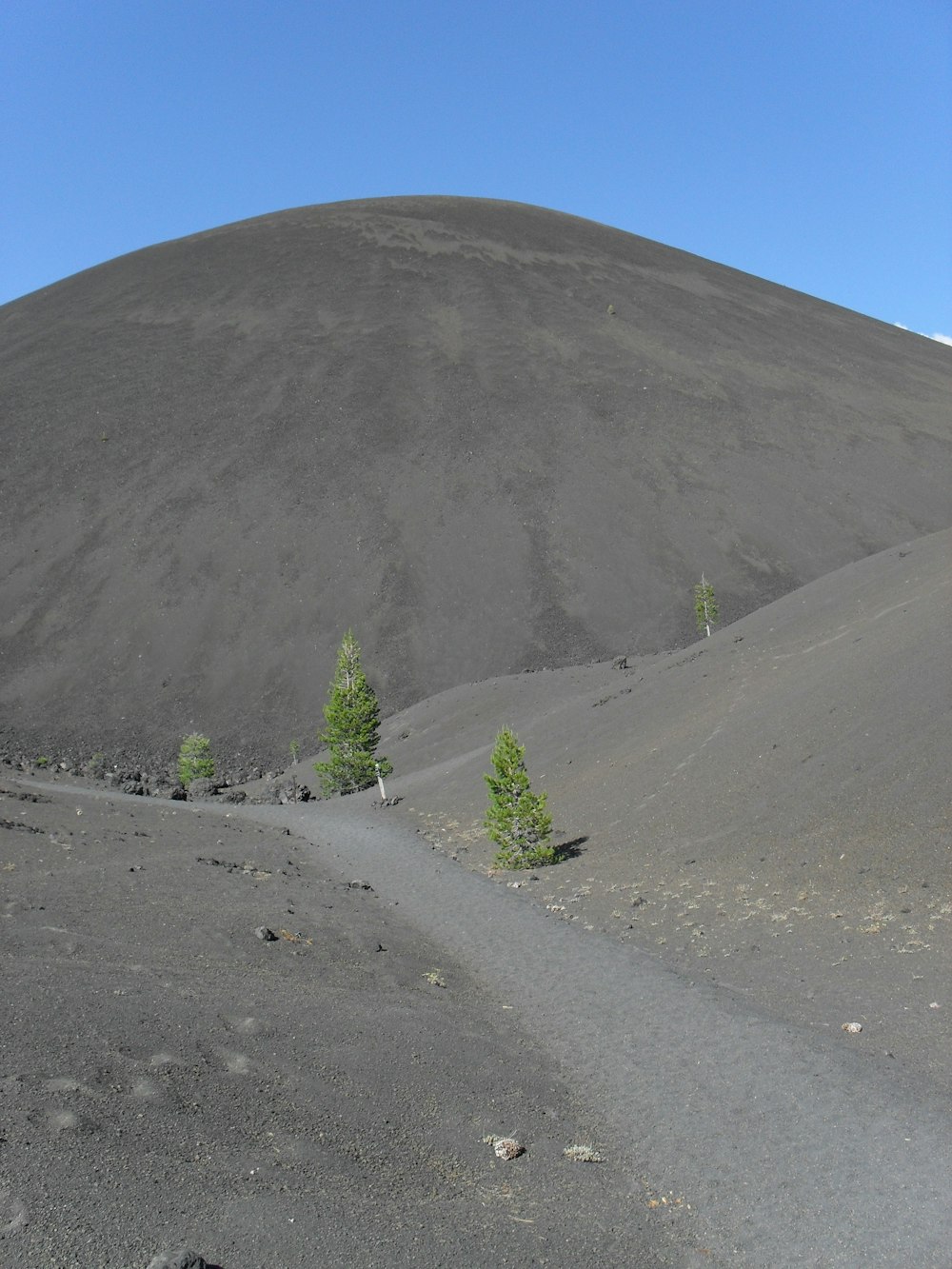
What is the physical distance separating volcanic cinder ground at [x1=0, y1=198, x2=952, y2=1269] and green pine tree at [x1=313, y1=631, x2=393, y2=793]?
180cm

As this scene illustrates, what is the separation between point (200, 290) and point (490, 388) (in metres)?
40.6

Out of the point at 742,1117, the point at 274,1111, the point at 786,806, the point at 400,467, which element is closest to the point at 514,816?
the point at 786,806

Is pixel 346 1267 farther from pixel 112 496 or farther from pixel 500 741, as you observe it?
pixel 112 496

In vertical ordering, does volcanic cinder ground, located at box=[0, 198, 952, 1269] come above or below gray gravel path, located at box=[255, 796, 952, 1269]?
above

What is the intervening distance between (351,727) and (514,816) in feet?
54.9

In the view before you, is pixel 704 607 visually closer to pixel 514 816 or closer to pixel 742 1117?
pixel 514 816

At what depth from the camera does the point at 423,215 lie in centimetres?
12700

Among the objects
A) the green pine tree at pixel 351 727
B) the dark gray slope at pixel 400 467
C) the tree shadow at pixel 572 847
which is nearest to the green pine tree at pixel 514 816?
the tree shadow at pixel 572 847

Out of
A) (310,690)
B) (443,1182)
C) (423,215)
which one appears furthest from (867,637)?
(423,215)

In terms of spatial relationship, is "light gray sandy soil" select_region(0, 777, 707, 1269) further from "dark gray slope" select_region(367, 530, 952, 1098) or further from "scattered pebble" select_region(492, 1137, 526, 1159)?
"dark gray slope" select_region(367, 530, 952, 1098)

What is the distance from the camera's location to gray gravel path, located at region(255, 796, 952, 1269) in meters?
7.57

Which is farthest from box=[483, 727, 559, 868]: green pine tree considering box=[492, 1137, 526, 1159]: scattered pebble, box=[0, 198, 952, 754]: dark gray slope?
box=[0, 198, 952, 754]: dark gray slope

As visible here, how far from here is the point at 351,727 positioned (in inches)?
1574

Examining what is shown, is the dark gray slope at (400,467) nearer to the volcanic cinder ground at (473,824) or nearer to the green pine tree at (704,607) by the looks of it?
the volcanic cinder ground at (473,824)
